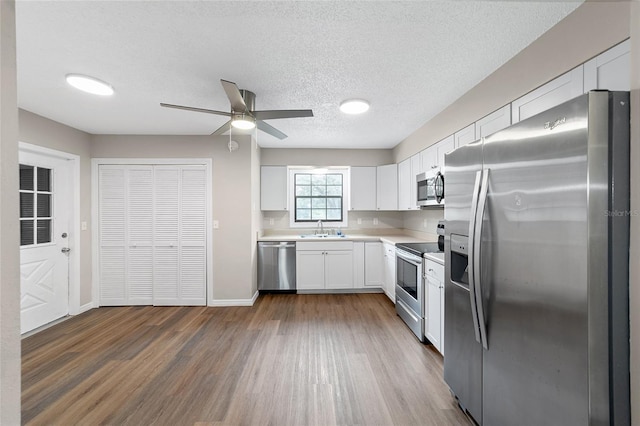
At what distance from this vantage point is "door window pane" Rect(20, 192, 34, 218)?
10.5ft

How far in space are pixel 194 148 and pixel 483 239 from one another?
12.7ft

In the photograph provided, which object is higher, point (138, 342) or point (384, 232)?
point (384, 232)

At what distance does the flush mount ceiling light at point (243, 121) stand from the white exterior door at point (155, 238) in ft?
5.94

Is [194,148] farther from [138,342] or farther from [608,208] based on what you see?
[608,208]

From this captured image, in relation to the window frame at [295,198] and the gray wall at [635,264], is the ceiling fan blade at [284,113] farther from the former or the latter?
the window frame at [295,198]

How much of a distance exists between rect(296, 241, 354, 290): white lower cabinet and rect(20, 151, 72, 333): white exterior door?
311 cm

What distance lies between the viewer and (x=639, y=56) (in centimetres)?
Result: 110

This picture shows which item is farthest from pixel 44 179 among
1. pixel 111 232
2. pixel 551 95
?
pixel 551 95

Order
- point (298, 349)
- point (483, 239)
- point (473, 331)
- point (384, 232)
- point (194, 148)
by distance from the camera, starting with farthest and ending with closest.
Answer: point (384, 232), point (194, 148), point (298, 349), point (473, 331), point (483, 239)

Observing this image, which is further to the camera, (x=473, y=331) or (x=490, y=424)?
(x=473, y=331)

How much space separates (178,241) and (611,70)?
178 inches

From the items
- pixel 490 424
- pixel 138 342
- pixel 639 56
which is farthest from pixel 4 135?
pixel 138 342

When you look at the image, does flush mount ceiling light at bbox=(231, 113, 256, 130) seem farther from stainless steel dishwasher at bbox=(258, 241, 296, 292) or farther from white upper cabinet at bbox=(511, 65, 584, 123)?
stainless steel dishwasher at bbox=(258, 241, 296, 292)

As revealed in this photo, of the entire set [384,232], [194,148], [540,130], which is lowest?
[384,232]
